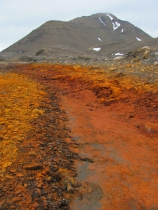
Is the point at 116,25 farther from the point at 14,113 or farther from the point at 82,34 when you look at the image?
the point at 14,113

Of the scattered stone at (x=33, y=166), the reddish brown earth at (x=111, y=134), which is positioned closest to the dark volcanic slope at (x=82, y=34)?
the reddish brown earth at (x=111, y=134)

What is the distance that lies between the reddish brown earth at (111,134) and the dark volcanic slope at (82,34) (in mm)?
75879

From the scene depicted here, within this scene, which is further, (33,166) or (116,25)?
(116,25)

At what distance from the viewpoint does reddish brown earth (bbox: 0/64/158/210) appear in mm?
3342

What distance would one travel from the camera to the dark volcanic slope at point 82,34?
9638cm

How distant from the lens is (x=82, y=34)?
115188mm

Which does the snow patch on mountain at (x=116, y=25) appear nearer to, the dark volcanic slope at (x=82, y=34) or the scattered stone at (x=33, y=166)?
the dark volcanic slope at (x=82, y=34)

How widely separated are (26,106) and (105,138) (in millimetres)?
2086

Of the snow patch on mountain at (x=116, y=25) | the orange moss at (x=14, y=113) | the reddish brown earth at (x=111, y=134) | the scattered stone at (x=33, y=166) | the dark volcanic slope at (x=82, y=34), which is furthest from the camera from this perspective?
the snow patch on mountain at (x=116, y=25)

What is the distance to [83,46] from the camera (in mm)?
104562

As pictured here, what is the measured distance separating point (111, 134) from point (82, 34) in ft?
376

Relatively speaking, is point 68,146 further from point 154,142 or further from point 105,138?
point 154,142

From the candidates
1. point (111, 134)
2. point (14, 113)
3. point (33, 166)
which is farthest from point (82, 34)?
point (33, 166)

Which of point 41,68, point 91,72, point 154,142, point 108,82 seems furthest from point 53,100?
point 41,68
